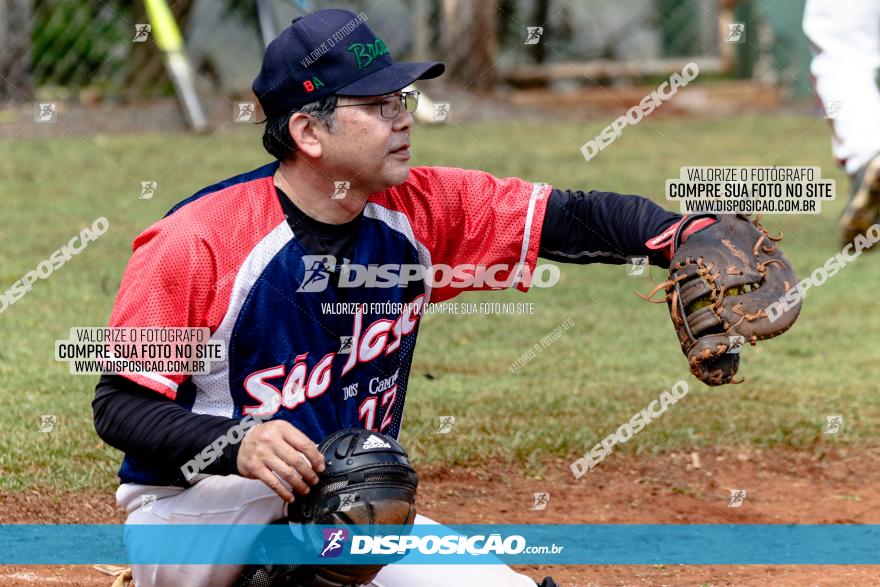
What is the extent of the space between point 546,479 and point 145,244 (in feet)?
7.72

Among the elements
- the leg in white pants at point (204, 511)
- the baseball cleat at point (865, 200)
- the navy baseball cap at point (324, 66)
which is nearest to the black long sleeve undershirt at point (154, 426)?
the leg in white pants at point (204, 511)

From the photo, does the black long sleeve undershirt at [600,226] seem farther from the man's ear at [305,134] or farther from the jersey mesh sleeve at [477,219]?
the man's ear at [305,134]

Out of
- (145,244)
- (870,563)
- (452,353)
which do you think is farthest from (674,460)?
(145,244)

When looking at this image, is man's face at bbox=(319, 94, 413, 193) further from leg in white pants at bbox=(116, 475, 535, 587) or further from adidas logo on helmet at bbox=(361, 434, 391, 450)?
leg in white pants at bbox=(116, 475, 535, 587)

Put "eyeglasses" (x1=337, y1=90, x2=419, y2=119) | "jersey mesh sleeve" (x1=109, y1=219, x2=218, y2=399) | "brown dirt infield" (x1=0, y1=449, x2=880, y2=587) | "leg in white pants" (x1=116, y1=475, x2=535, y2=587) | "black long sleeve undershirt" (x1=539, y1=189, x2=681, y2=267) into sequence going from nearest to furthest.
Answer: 1. "jersey mesh sleeve" (x1=109, y1=219, x2=218, y2=399)
2. "leg in white pants" (x1=116, y1=475, x2=535, y2=587)
3. "eyeglasses" (x1=337, y1=90, x2=419, y2=119)
4. "black long sleeve undershirt" (x1=539, y1=189, x2=681, y2=267)
5. "brown dirt infield" (x1=0, y1=449, x2=880, y2=587)

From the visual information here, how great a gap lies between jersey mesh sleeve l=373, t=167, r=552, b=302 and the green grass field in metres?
1.62

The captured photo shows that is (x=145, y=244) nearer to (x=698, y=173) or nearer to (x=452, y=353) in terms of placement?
(x=698, y=173)

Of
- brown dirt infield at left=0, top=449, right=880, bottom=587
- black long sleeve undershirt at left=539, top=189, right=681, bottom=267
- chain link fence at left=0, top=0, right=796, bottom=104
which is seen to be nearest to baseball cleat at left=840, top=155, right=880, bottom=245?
brown dirt infield at left=0, top=449, right=880, bottom=587

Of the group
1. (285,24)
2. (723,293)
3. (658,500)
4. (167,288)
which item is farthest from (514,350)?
(285,24)

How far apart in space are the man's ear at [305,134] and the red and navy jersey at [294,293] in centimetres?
15

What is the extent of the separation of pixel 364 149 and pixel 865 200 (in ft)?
9.99

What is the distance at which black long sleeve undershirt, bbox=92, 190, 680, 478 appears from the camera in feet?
10.3

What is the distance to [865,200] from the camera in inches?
225

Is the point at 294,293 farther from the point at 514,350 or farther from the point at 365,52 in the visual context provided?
the point at 514,350
